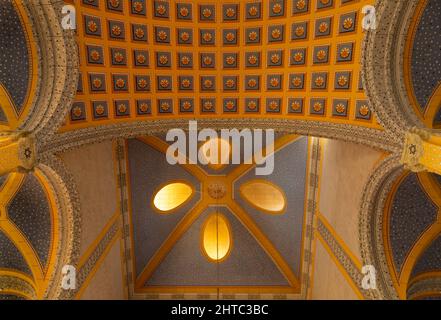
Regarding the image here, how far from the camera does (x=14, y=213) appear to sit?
7.26 m

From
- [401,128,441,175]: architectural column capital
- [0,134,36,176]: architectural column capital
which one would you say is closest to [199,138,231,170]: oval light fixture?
[0,134,36,176]: architectural column capital

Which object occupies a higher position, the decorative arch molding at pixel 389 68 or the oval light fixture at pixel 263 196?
the oval light fixture at pixel 263 196

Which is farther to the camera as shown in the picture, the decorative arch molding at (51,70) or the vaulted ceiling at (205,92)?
the vaulted ceiling at (205,92)

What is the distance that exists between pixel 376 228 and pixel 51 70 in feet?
21.9

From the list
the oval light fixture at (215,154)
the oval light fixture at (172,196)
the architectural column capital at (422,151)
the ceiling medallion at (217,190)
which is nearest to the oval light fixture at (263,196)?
the ceiling medallion at (217,190)

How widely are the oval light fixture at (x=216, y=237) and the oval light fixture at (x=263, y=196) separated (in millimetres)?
1032

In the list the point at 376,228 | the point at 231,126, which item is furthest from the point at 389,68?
the point at 231,126

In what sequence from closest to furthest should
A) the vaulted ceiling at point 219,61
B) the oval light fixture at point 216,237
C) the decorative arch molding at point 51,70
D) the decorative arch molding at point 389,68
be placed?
the decorative arch molding at point 389,68
the decorative arch molding at point 51,70
the vaulted ceiling at point 219,61
the oval light fixture at point 216,237

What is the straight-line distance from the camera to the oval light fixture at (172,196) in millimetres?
10812

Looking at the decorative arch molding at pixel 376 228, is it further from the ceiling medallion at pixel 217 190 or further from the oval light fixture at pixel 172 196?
the oval light fixture at pixel 172 196

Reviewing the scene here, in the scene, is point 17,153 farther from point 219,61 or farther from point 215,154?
point 215,154

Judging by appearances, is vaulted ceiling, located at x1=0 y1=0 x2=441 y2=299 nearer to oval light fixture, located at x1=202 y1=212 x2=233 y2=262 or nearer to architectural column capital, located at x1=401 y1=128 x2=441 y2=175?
architectural column capital, located at x1=401 y1=128 x2=441 y2=175

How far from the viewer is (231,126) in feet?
27.0
